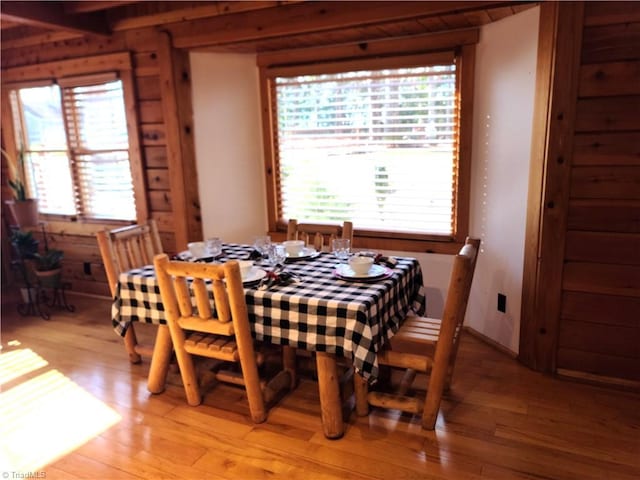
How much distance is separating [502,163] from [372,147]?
0.98 m

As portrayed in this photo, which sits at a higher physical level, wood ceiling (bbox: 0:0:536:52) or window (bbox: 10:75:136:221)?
wood ceiling (bbox: 0:0:536:52)

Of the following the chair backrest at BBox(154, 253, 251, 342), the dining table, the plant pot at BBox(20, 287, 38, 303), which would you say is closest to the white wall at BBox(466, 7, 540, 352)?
the dining table

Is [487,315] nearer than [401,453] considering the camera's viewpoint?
No

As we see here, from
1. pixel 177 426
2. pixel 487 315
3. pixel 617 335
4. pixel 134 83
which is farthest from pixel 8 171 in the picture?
pixel 617 335

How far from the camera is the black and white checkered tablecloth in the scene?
197 cm

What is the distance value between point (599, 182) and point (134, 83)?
3.46 m

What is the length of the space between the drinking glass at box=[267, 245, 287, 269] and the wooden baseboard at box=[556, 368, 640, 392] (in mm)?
1766

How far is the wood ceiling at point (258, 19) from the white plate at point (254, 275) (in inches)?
68.5

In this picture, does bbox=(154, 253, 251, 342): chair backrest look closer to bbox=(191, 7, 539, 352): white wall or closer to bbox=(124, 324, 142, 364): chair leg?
bbox=(124, 324, 142, 364): chair leg

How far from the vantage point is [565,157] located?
2.46 metres

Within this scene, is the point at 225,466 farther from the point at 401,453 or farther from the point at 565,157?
the point at 565,157

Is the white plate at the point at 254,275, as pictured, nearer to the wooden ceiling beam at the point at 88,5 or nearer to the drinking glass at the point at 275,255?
the drinking glass at the point at 275,255

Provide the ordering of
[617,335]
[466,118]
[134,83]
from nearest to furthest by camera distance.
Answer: [617,335], [466,118], [134,83]

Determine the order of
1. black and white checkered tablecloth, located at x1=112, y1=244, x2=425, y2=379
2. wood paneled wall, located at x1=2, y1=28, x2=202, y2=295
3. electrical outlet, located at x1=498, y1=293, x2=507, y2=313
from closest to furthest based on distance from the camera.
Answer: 1. black and white checkered tablecloth, located at x1=112, y1=244, x2=425, y2=379
2. electrical outlet, located at x1=498, y1=293, x2=507, y2=313
3. wood paneled wall, located at x1=2, y1=28, x2=202, y2=295
